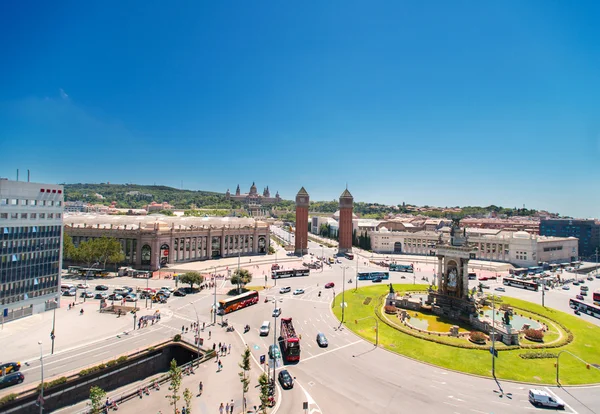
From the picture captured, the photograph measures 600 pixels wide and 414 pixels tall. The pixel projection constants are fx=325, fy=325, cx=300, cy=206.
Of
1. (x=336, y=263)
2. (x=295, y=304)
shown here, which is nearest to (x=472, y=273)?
(x=336, y=263)

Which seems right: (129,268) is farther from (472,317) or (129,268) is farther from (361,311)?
(472,317)

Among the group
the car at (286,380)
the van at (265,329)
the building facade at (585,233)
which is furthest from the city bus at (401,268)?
the building facade at (585,233)

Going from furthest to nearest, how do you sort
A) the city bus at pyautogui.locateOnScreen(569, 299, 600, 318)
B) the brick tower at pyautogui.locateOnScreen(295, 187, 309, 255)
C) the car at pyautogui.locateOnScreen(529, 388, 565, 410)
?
1. the brick tower at pyautogui.locateOnScreen(295, 187, 309, 255)
2. the city bus at pyautogui.locateOnScreen(569, 299, 600, 318)
3. the car at pyautogui.locateOnScreen(529, 388, 565, 410)

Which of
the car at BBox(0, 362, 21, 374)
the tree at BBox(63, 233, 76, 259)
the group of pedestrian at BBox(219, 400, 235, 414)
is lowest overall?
the group of pedestrian at BBox(219, 400, 235, 414)

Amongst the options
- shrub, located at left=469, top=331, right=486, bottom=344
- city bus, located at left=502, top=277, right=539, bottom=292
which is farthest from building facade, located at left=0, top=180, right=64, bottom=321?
city bus, located at left=502, top=277, right=539, bottom=292

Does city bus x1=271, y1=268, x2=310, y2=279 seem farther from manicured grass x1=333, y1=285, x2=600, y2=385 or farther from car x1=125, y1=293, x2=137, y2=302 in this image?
car x1=125, y1=293, x2=137, y2=302

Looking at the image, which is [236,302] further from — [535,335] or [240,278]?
[535,335]
